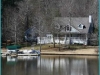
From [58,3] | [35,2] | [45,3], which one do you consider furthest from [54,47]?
[58,3]

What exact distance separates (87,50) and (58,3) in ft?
156

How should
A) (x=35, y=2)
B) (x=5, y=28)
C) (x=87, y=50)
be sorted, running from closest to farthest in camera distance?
1. (x=87, y=50)
2. (x=5, y=28)
3. (x=35, y=2)

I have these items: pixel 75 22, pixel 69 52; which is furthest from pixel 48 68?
pixel 75 22

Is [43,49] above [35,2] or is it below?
below

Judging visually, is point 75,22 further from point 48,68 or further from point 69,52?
point 48,68

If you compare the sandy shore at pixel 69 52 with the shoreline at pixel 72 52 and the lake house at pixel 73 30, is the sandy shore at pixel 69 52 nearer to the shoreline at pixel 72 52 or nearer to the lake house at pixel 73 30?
the shoreline at pixel 72 52

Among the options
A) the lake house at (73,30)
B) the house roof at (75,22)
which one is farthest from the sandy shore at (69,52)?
the house roof at (75,22)

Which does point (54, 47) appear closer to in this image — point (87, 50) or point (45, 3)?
point (87, 50)

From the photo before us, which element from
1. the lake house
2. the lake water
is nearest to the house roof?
the lake house

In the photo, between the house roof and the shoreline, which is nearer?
the shoreline

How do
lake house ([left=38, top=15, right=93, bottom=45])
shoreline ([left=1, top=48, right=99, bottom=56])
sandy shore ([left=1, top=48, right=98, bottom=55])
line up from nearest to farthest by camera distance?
shoreline ([left=1, top=48, right=99, bottom=56]) → sandy shore ([left=1, top=48, right=98, bottom=55]) → lake house ([left=38, top=15, right=93, bottom=45])

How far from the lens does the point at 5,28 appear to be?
179ft

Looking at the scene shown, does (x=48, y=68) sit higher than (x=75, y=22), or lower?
lower

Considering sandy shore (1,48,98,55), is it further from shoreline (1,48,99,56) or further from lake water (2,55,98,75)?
lake water (2,55,98,75)
